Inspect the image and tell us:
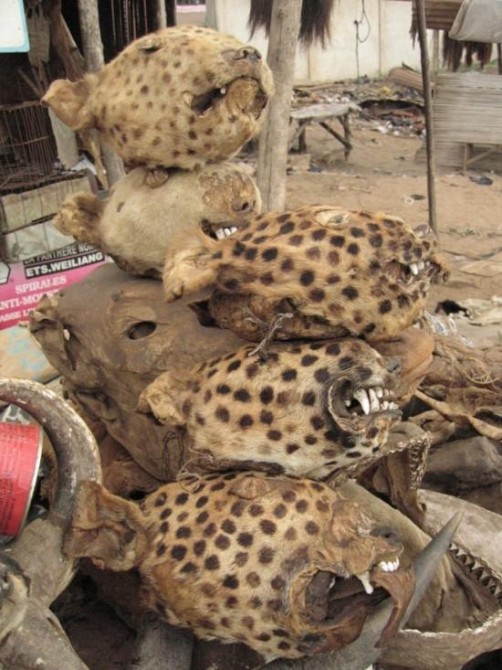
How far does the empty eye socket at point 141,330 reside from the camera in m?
2.03

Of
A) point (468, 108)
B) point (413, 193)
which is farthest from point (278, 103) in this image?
point (468, 108)

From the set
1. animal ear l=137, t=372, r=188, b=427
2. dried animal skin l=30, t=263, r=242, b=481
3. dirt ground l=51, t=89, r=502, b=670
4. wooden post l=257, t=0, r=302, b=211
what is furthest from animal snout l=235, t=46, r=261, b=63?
wooden post l=257, t=0, r=302, b=211

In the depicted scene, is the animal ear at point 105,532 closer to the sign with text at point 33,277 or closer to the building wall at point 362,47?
the sign with text at point 33,277

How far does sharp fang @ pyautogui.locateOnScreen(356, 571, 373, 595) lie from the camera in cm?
146

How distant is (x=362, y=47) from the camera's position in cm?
1747

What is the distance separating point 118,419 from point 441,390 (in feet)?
4.00

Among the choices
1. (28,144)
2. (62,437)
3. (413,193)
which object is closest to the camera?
(62,437)

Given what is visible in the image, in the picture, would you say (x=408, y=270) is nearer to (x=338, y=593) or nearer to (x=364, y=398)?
(x=364, y=398)

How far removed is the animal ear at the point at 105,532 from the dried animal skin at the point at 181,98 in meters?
0.86

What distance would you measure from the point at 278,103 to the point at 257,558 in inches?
149

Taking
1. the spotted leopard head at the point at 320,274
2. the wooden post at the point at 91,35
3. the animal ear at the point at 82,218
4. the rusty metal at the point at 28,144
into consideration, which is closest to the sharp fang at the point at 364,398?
the spotted leopard head at the point at 320,274

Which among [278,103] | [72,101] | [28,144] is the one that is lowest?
[28,144]

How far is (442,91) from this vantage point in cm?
1003

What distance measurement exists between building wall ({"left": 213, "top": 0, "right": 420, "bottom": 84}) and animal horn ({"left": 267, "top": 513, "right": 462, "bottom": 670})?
51.8ft
